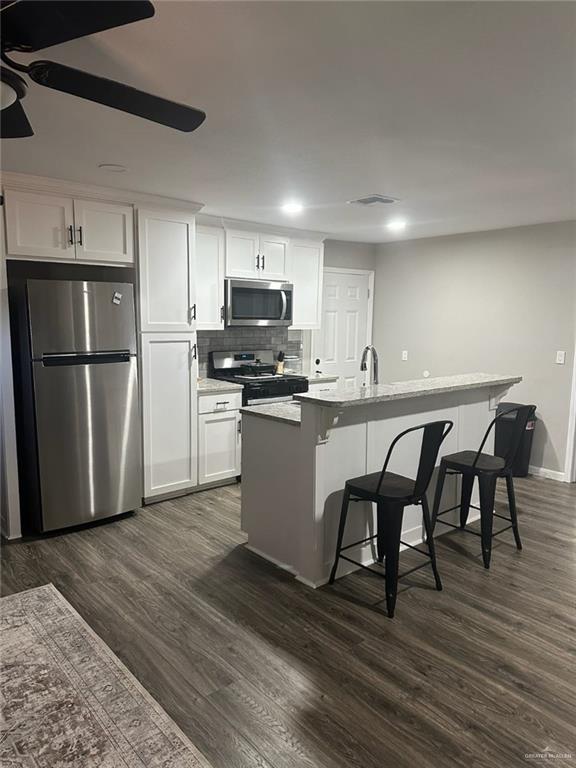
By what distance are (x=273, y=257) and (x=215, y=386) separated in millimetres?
1436

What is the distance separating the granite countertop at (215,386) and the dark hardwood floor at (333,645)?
119cm

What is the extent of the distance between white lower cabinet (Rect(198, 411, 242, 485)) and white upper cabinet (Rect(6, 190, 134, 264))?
1478 millimetres

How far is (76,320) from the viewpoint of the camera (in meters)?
3.51

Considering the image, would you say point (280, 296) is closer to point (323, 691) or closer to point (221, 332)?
point (221, 332)

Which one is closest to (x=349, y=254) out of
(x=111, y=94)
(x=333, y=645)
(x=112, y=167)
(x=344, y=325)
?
(x=344, y=325)

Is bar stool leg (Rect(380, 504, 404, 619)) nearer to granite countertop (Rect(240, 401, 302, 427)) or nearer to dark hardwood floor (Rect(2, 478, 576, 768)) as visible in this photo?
dark hardwood floor (Rect(2, 478, 576, 768))

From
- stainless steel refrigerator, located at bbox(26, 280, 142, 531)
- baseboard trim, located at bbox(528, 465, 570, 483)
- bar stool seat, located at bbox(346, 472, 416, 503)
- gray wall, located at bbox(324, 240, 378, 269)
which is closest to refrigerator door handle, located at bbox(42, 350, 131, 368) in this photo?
stainless steel refrigerator, located at bbox(26, 280, 142, 531)

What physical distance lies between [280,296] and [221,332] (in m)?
0.67

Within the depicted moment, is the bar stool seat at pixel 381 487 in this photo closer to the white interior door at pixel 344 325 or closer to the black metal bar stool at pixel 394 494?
the black metal bar stool at pixel 394 494

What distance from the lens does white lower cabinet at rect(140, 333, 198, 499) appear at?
4086 mm

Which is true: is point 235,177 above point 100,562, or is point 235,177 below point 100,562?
above

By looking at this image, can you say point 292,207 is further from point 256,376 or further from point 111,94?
point 111,94

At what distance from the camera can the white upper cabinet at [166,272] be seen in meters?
3.97

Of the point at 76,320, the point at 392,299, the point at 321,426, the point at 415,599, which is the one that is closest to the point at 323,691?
the point at 415,599
